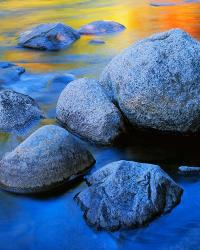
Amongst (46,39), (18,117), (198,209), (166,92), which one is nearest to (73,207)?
(198,209)

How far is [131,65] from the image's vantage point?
6.62 m

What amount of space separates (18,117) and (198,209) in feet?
11.2

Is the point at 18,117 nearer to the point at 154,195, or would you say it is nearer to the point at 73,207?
the point at 73,207

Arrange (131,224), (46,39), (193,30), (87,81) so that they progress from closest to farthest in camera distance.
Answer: (131,224) < (87,81) < (46,39) < (193,30)

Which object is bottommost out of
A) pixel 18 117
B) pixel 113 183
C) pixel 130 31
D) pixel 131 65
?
pixel 130 31

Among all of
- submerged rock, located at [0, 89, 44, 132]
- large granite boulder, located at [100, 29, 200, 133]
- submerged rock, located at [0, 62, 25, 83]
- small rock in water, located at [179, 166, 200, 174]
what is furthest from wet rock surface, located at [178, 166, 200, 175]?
submerged rock, located at [0, 62, 25, 83]

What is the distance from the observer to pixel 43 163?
5523 mm

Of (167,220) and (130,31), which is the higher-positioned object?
Result: (167,220)

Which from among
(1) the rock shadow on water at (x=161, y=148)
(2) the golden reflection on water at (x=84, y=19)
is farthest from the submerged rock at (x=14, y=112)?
(2) the golden reflection on water at (x=84, y=19)

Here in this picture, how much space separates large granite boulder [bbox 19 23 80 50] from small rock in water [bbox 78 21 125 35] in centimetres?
90

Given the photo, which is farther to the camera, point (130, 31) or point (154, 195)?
point (130, 31)

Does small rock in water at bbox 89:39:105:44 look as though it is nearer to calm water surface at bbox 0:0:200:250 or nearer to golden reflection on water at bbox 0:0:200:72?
golden reflection on water at bbox 0:0:200:72

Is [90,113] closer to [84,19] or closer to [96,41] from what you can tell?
[96,41]

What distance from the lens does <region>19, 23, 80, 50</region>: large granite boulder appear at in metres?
12.9
